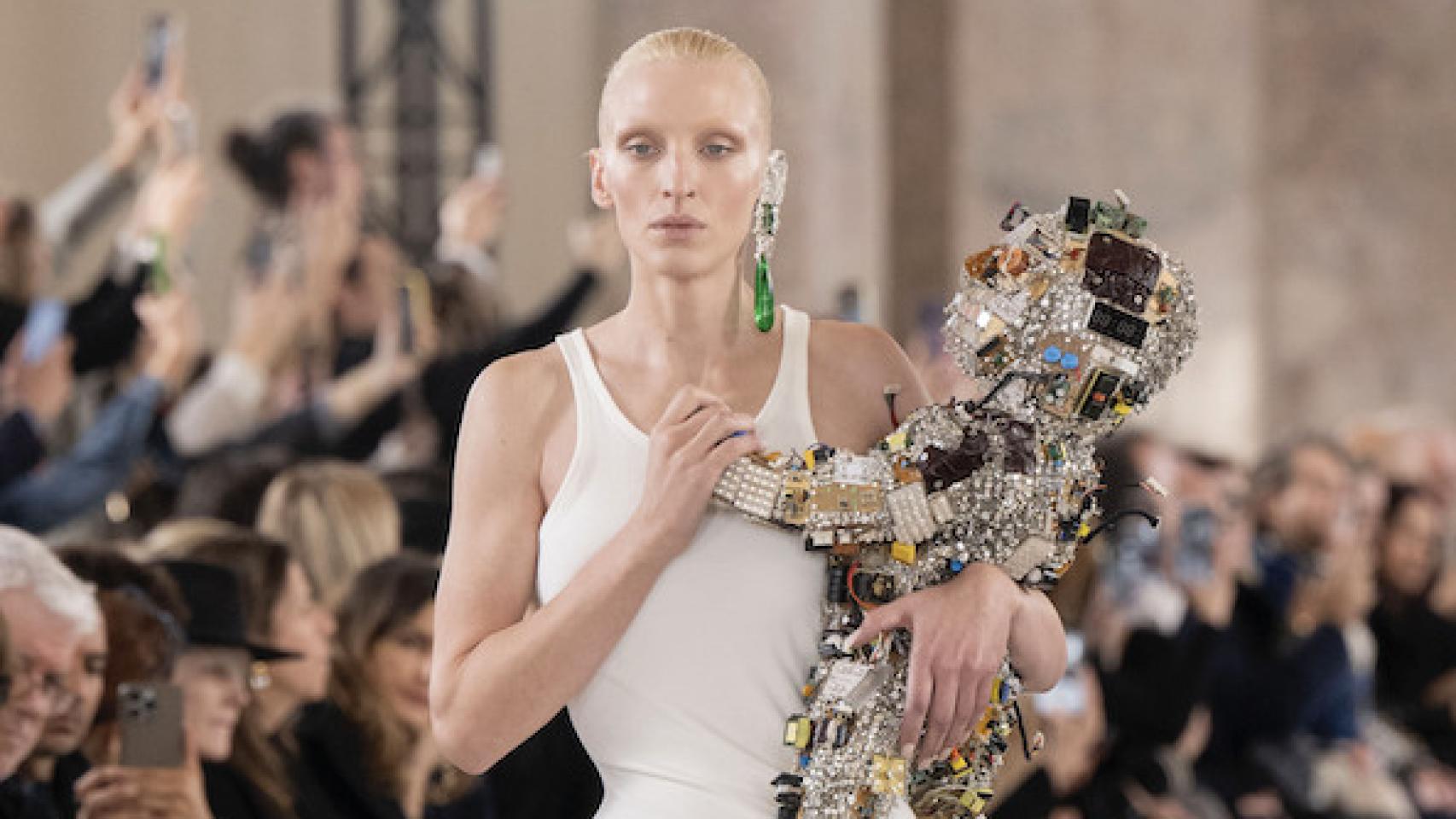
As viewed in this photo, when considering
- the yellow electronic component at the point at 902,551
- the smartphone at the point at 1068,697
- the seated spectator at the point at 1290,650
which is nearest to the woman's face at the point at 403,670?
the smartphone at the point at 1068,697

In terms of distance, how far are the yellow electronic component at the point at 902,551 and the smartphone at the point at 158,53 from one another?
5.17 meters

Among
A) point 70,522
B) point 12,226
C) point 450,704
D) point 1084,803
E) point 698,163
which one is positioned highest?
point 698,163

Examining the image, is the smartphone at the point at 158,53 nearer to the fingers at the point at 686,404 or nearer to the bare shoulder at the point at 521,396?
the bare shoulder at the point at 521,396

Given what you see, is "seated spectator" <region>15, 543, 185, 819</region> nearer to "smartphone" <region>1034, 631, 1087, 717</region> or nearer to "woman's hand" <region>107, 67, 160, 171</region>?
"smartphone" <region>1034, 631, 1087, 717</region>

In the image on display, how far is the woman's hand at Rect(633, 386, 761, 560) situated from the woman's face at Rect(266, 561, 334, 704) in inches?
84.6

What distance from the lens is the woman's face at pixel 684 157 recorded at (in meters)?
2.89

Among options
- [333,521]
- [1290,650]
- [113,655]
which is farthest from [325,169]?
[113,655]

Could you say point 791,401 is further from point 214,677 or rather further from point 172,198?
point 172,198

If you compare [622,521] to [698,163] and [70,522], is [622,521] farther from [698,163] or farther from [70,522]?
[70,522]

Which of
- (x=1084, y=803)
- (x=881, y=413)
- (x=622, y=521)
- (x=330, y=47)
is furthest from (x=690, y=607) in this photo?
(x=330, y=47)

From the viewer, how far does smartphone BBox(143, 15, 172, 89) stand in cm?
759

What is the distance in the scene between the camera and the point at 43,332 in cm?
604

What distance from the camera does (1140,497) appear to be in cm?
827

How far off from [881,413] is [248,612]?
7.03 feet
